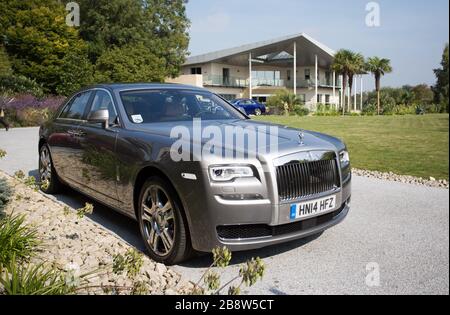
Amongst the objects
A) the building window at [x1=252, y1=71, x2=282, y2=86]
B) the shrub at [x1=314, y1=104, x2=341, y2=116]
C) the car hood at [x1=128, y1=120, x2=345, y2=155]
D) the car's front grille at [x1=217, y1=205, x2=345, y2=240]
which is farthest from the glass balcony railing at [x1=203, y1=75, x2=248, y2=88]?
the car's front grille at [x1=217, y1=205, x2=345, y2=240]

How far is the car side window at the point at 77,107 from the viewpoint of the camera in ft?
17.9

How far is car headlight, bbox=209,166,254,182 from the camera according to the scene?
3.21 meters

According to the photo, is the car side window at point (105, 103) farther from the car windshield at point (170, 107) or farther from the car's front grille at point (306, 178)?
the car's front grille at point (306, 178)

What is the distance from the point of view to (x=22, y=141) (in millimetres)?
14312

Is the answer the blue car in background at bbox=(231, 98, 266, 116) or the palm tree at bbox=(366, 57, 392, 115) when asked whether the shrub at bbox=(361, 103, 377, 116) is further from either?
the blue car in background at bbox=(231, 98, 266, 116)

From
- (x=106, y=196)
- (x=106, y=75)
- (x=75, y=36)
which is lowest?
(x=106, y=196)

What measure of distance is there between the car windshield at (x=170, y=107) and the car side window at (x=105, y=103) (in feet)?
0.51

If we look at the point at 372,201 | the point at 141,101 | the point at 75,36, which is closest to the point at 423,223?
the point at 372,201

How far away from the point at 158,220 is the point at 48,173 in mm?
3442

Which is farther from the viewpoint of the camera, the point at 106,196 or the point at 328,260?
the point at 106,196

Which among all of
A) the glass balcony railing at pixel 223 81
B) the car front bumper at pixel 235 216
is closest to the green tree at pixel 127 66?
the glass balcony railing at pixel 223 81

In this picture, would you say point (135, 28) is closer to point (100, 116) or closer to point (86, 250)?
point (100, 116)
